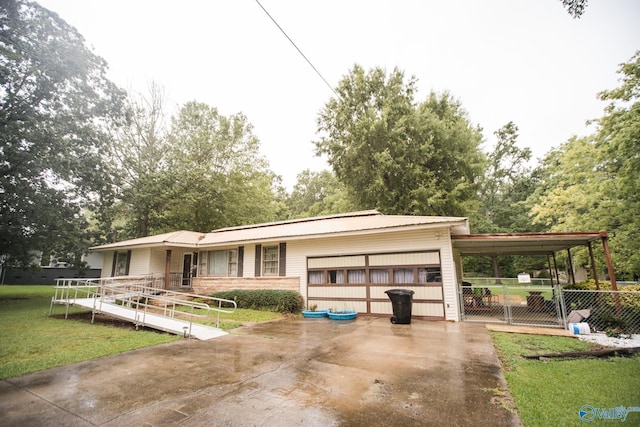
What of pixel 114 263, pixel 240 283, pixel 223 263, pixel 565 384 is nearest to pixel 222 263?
pixel 223 263

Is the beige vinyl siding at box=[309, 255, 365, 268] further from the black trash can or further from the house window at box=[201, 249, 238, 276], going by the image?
the house window at box=[201, 249, 238, 276]

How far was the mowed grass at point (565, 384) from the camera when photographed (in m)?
3.30

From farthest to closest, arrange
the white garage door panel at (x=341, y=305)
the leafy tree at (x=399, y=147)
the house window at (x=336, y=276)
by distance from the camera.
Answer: the leafy tree at (x=399, y=147), the house window at (x=336, y=276), the white garage door panel at (x=341, y=305)

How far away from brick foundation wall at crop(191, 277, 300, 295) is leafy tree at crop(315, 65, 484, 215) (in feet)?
33.9

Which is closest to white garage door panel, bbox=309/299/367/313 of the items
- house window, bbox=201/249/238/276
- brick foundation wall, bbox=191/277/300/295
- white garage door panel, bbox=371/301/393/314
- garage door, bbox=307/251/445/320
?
garage door, bbox=307/251/445/320

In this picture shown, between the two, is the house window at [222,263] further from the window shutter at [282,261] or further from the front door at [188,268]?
the window shutter at [282,261]

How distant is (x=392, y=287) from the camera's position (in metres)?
10.9

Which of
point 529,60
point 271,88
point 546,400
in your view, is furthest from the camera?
point 529,60

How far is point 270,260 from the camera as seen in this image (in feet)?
47.5

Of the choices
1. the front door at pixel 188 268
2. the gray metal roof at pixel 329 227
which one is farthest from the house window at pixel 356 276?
the front door at pixel 188 268

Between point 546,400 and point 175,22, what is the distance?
9739mm

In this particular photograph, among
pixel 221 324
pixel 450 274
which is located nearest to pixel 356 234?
pixel 450 274

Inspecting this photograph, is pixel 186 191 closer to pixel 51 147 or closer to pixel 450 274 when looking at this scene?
pixel 51 147

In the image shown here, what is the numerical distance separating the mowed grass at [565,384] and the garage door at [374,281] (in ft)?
13.0
